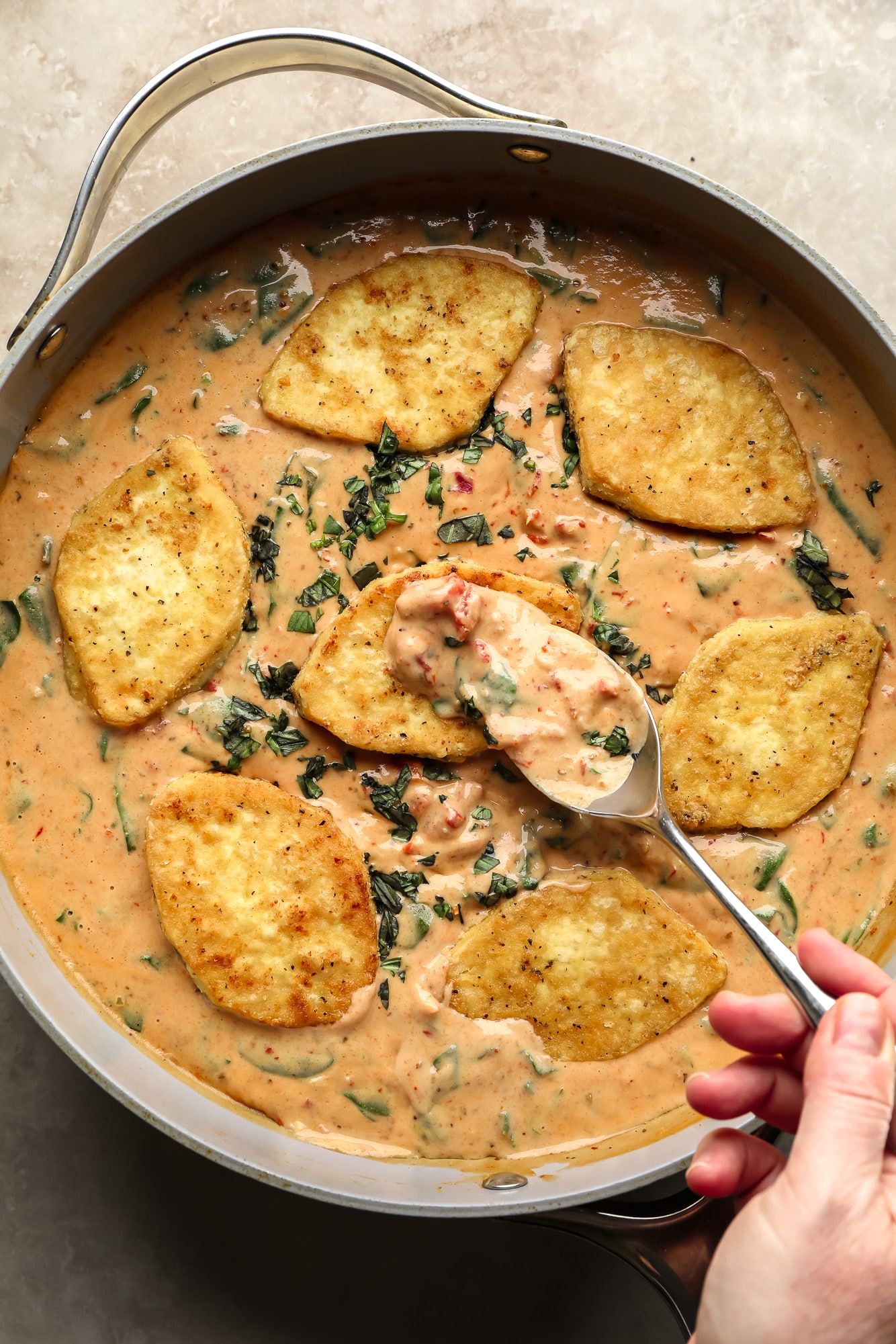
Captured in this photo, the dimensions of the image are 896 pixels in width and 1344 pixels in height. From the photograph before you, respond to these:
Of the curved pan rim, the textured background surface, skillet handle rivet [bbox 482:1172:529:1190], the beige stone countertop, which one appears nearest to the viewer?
the curved pan rim

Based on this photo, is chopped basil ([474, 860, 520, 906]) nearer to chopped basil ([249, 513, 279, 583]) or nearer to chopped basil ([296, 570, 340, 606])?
chopped basil ([296, 570, 340, 606])

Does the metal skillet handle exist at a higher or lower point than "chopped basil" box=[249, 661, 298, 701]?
higher

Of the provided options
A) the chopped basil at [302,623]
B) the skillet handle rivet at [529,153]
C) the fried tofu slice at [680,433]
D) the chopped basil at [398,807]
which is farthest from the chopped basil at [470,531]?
the skillet handle rivet at [529,153]

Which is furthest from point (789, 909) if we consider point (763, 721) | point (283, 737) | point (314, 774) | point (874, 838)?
point (283, 737)

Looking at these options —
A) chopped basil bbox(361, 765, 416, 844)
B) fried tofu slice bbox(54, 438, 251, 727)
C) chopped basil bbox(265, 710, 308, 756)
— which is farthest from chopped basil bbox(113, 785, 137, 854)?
chopped basil bbox(361, 765, 416, 844)

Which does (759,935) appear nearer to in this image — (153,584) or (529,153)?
(153,584)

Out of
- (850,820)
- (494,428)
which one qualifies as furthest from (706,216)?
(850,820)

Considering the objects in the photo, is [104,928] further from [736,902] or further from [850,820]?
[850,820]
